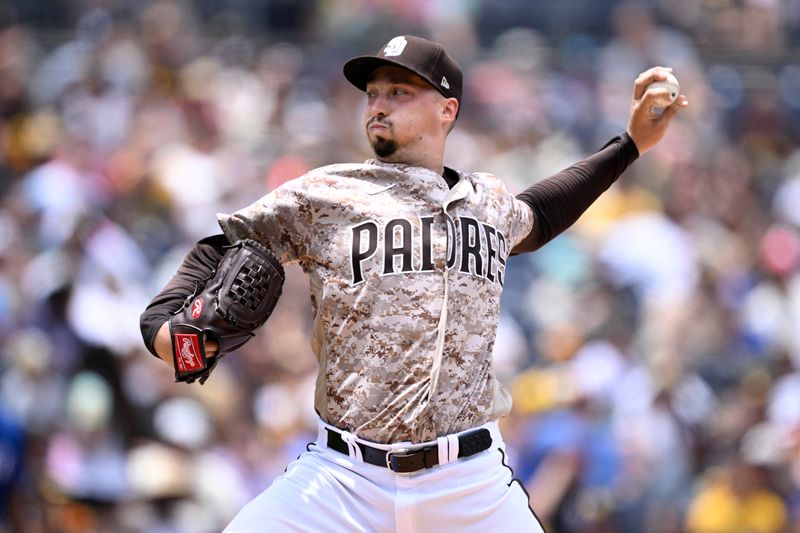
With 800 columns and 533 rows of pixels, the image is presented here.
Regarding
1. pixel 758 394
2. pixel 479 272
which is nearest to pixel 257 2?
pixel 758 394

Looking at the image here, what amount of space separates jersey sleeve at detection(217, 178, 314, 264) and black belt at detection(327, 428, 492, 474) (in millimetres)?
552

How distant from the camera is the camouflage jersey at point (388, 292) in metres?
3.45

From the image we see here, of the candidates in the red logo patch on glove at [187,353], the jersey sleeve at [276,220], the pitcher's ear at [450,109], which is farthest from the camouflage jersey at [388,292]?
the red logo patch on glove at [187,353]

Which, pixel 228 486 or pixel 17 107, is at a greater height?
pixel 17 107

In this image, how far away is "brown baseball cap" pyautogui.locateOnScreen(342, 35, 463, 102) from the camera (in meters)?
3.59

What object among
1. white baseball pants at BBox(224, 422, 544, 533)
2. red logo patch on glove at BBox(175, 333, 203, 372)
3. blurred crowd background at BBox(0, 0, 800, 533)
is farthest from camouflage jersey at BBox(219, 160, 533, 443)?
blurred crowd background at BBox(0, 0, 800, 533)

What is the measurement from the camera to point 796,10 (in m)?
10.6

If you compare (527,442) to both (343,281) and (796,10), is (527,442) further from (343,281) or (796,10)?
(796,10)

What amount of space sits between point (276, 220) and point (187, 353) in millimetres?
466

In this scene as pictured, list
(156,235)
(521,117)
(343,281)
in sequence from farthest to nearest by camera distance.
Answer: (521,117)
(156,235)
(343,281)

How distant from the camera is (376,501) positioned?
11.2ft

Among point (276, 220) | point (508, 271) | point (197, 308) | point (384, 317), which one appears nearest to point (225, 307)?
point (197, 308)

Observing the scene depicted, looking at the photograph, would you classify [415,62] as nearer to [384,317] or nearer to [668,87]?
[384,317]

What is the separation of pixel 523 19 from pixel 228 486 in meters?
5.01
